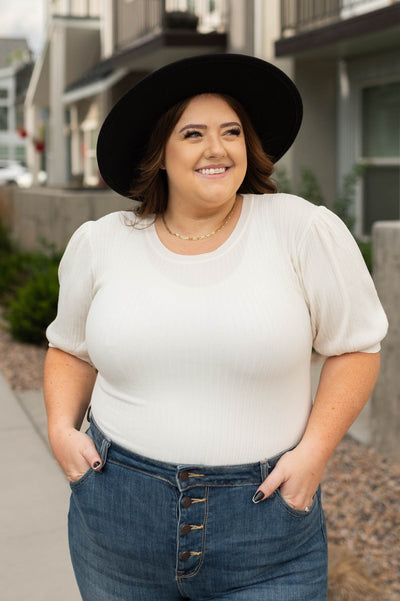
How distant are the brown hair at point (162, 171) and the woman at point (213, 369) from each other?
2cm

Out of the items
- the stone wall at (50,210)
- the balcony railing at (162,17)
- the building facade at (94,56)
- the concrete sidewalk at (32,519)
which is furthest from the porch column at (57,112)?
the concrete sidewalk at (32,519)

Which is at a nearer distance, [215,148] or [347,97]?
[215,148]

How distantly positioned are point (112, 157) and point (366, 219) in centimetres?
817

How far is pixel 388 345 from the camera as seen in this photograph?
4246 mm

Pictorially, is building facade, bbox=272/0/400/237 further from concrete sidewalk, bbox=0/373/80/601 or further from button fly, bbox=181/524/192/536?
button fly, bbox=181/524/192/536

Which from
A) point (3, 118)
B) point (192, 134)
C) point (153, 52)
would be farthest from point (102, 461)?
point (3, 118)

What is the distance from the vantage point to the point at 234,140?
1845 mm

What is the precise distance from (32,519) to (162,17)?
31.5ft

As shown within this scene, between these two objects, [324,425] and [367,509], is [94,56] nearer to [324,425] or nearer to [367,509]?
[367,509]

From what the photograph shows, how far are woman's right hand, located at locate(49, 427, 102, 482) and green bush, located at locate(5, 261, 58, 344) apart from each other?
5553mm

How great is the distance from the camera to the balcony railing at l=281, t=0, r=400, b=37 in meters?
9.55

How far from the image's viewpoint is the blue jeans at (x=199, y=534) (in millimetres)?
1688

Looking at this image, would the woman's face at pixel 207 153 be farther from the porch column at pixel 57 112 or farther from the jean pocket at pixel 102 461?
the porch column at pixel 57 112

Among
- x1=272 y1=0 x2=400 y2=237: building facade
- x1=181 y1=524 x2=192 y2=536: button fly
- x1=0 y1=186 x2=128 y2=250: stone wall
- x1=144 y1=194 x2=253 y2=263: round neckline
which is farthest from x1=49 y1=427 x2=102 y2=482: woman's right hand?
x1=272 y1=0 x2=400 y2=237: building facade
